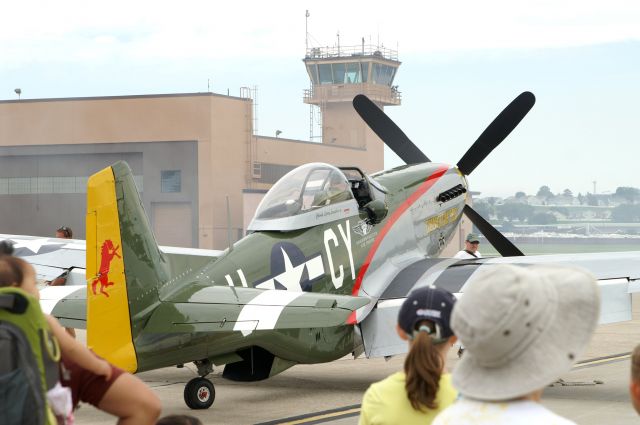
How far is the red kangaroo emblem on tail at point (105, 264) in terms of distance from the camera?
8.45m

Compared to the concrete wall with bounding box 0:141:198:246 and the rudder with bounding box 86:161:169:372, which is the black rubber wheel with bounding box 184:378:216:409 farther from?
the concrete wall with bounding box 0:141:198:246

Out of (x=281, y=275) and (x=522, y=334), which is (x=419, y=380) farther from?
(x=281, y=275)

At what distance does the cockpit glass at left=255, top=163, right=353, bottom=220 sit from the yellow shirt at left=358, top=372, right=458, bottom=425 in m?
7.16

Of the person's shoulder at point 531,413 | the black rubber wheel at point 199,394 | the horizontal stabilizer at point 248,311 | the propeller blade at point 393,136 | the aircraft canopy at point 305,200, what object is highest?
the propeller blade at point 393,136

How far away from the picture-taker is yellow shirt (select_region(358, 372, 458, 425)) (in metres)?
3.68

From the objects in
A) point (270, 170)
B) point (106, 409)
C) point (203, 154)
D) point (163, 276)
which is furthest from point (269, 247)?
point (270, 170)

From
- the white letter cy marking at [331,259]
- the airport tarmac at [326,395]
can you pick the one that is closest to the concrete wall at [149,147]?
the airport tarmac at [326,395]

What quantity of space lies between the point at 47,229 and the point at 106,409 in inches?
2029

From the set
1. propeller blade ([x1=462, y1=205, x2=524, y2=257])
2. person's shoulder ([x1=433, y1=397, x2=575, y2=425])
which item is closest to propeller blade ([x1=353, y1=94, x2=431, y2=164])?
propeller blade ([x1=462, y1=205, x2=524, y2=257])

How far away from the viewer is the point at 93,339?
8336 millimetres

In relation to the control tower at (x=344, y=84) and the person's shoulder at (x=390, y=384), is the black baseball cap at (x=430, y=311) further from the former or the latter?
the control tower at (x=344, y=84)

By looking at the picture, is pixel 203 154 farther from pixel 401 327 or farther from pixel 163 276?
pixel 401 327

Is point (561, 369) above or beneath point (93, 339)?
above

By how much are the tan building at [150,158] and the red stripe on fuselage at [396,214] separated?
121 ft
